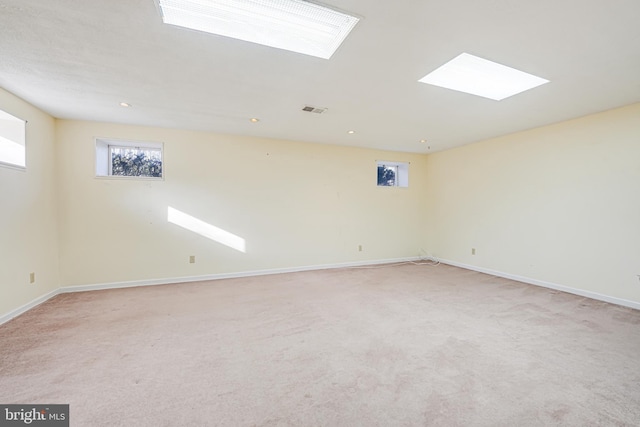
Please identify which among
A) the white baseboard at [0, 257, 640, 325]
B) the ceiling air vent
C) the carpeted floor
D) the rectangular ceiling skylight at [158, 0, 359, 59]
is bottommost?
the carpeted floor

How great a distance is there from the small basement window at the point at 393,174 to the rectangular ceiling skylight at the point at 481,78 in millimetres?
2903

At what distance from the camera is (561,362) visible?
1.97 meters

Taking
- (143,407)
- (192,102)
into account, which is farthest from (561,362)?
(192,102)

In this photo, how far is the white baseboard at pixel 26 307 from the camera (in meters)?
2.66

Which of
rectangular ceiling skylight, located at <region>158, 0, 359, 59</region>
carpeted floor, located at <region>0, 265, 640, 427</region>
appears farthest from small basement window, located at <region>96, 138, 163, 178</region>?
rectangular ceiling skylight, located at <region>158, 0, 359, 59</region>

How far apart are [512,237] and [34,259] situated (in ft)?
22.2

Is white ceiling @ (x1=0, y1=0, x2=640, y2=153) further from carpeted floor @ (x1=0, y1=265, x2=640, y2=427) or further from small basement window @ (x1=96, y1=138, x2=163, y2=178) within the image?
carpeted floor @ (x1=0, y1=265, x2=640, y2=427)

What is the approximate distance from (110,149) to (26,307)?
228 cm

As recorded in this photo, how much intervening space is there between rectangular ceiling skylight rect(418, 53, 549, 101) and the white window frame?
12.7 feet

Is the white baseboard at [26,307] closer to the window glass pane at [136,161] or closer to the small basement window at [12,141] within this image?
the small basement window at [12,141]

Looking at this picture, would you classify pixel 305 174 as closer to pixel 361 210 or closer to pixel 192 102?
pixel 361 210

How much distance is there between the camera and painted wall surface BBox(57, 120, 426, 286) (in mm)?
3691

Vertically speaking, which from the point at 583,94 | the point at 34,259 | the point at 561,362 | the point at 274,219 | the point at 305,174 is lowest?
the point at 561,362

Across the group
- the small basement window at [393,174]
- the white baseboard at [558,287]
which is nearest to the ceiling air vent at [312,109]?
the small basement window at [393,174]
